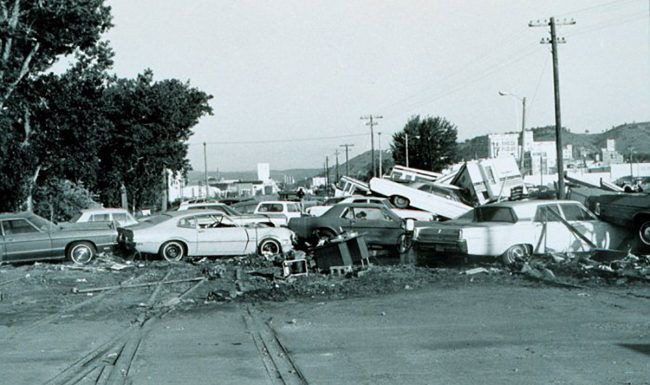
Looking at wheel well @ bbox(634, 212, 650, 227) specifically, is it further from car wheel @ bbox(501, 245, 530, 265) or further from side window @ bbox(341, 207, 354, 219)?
side window @ bbox(341, 207, 354, 219)

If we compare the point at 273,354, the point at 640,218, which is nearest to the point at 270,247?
the point at 640,218

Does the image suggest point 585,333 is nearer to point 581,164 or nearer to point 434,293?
point 434,293

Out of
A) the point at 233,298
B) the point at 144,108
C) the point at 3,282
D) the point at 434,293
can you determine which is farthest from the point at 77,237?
the point at 144,108

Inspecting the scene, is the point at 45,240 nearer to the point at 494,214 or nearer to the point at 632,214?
the point at 494,214

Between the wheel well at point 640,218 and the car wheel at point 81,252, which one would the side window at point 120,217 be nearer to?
the car wheel at point 81,252

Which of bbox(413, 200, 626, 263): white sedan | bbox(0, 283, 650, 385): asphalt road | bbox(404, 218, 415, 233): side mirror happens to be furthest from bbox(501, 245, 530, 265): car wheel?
bbox(404, 218, 415, 233): side mirror

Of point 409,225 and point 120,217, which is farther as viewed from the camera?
point 120,217

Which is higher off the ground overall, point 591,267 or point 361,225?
point 361,225

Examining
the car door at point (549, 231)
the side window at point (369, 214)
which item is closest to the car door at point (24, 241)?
the side window at point (369, 214)

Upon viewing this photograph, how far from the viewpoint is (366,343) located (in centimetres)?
814

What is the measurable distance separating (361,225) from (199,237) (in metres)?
4.12

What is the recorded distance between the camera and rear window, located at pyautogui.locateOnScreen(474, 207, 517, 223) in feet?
47.3

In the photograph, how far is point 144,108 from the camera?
42.3 m

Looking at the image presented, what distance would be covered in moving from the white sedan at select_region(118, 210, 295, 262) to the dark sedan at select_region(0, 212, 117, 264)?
0.76 m
